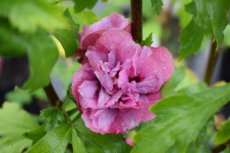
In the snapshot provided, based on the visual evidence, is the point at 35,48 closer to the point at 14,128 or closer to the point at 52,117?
the point at 52,117

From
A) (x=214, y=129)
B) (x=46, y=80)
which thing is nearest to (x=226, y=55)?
(x=214, y=129)

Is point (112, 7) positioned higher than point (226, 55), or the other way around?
point (112, 7)

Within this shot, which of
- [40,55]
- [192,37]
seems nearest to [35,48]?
[40,55]

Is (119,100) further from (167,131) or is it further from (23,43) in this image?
(23,43)

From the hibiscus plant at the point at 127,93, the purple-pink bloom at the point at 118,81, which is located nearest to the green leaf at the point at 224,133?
the hibiscus plant at the point at 127,93

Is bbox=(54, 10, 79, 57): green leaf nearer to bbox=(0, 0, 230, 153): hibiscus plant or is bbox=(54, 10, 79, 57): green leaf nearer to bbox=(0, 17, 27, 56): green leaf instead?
bbox=(0, 0, 230, 153): hibiscus plant

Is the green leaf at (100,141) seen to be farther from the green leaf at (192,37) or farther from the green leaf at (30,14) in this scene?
the green leaf at (30,14)

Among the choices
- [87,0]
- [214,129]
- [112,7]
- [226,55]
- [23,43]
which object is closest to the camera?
[23,43]
